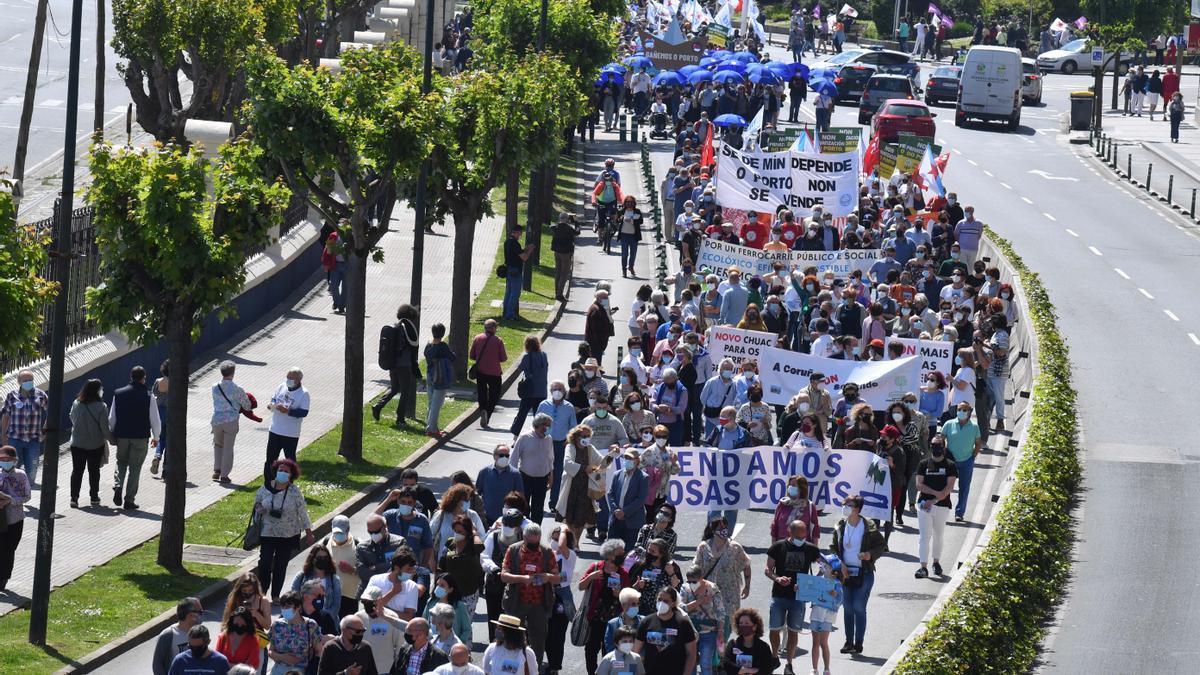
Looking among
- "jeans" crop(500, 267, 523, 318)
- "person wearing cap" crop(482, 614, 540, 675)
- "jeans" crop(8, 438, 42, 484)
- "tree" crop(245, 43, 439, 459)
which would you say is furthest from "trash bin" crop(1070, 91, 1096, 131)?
"person wearing cap" crop(482, 614, 540, 675)

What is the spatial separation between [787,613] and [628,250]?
2056cm

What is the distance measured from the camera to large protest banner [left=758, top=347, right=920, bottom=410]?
23.3 metres

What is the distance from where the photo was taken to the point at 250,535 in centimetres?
1714

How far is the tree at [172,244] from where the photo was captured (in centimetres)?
1814

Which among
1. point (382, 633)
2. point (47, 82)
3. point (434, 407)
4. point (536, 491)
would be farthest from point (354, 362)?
point (47, 82)

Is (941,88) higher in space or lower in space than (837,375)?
higher

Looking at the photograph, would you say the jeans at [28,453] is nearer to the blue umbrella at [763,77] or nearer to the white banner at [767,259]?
the white banner at [767,259]

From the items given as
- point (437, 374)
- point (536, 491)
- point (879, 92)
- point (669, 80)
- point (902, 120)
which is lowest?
point (536, 491)

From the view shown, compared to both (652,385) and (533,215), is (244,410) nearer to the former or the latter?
(652,385)

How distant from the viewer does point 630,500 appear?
60.8 ft

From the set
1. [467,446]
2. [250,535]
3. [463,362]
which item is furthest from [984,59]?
[250,535]

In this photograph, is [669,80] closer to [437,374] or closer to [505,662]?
[437,374]

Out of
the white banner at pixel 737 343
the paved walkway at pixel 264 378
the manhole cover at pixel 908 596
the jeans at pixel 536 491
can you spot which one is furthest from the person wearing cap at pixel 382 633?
the white banner at pixel 737 343

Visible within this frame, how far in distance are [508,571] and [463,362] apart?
13.5 meters
